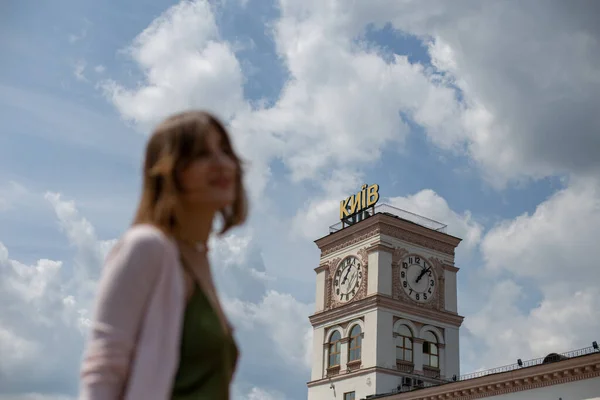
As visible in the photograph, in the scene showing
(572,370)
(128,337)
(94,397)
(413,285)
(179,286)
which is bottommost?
(94,397)

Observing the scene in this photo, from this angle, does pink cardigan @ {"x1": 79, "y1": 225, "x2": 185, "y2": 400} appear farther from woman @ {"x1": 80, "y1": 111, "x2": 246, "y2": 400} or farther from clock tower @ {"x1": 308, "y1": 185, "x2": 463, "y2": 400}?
clock tower @ {"x1": 308, "y1": 185, "x2": 463, "y2": 400}

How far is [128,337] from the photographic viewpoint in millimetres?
1800

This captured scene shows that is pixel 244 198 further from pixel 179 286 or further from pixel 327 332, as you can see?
pixel 327 332

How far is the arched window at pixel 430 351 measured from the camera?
1538 inches

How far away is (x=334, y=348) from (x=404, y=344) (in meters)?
3.92

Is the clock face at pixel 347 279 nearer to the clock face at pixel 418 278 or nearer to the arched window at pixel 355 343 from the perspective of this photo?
the arched window at pixel 355 343

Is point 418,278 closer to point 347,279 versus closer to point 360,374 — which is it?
point 347,279

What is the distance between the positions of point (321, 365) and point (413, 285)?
649cm

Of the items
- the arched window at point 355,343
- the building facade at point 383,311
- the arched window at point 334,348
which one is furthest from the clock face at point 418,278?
the arched window at point 334,348

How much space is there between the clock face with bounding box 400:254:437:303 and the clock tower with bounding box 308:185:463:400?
53mm

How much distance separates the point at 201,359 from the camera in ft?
6.57

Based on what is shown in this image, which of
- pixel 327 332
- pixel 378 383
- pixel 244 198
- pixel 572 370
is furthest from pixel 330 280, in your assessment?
pixel 244 198

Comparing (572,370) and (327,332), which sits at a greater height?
(327,332)

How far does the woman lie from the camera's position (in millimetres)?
1779
